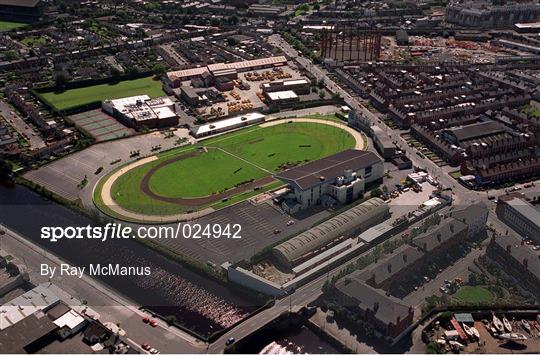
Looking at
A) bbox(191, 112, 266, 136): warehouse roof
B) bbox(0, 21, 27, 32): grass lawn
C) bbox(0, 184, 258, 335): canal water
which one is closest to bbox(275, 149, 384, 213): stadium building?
bbox(0, 184, 258, 335): canal water

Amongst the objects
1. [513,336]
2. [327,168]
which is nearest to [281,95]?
[327,168]

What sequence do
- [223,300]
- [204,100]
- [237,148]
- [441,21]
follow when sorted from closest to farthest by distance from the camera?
[223,300] → [237,148] → [204,100] → [441,21]

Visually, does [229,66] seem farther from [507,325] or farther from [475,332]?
[507,325]

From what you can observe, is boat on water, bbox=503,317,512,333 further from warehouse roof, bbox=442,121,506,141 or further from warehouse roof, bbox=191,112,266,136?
warehouse roof, bbox=191,112,266,136

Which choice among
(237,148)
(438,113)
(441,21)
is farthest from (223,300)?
(441,21)

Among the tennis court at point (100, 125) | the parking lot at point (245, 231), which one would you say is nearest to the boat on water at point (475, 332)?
the parking lot at point (245, 231)

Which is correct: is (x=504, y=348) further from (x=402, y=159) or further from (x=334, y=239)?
(x=402, y=159)
